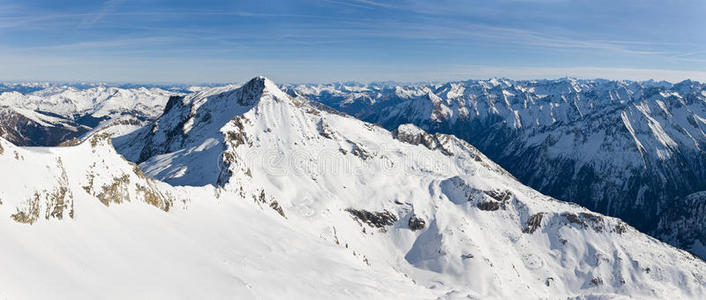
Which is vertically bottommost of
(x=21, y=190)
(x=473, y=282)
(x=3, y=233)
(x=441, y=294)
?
(x=473, y=282)

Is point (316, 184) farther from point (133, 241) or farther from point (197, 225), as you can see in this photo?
point (133, 241)

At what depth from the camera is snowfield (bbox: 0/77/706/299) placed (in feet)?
104

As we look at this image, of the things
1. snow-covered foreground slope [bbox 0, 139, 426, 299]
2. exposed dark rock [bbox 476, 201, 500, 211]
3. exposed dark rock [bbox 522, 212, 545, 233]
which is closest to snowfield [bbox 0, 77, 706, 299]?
snow-covered foreground slope [bbox 0, 139, 426, 299]

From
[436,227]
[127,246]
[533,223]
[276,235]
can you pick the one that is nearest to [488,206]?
[533,223]

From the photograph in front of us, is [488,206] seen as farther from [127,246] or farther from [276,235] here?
[127,246]

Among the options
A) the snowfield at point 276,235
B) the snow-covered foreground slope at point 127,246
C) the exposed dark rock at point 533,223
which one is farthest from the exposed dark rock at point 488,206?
the snow-covered foreground slope at point 127,246

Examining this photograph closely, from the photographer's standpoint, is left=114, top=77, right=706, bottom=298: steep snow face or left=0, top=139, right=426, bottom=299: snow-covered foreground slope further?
left=114, top=77, right=706, bottom=298: steep snow face

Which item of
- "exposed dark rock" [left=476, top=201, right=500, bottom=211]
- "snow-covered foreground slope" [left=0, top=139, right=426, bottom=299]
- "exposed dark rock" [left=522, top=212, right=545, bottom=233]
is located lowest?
"exposed dark rock" [left=522, top=212, right=545, bottom=233]

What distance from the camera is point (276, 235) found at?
68250mm

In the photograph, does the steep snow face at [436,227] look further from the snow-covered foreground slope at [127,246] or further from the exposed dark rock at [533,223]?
the snow-covered foreground slope at [127,246]

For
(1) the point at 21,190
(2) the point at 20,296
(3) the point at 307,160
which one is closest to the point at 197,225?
(1) the point at 21,190

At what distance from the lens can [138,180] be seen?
57.8m

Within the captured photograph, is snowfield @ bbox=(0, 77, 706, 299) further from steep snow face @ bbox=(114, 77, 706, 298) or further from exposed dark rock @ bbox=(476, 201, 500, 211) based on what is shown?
exposed dark rock @ bbox=(476, 201, 500, 211)

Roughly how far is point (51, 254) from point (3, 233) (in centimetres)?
351
